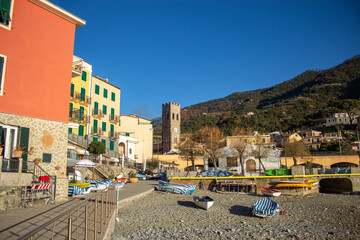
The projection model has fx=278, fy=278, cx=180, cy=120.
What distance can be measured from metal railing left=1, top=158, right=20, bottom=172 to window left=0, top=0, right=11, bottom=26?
5512 millimetres

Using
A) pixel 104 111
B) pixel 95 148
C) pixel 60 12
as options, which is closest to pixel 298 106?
pixel 104 111

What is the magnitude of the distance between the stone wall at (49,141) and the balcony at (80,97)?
1689cm

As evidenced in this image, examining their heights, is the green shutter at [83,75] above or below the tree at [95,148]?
above

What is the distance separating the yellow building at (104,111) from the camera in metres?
32.6

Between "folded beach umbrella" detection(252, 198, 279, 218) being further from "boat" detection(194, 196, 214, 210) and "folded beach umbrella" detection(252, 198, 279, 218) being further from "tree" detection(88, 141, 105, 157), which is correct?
"tree" detection(88, 141, 105, 157)

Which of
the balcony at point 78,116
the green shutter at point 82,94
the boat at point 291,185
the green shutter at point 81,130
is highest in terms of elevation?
the green shutter at point 82,94

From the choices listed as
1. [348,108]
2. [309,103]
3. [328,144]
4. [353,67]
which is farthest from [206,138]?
[353,67]

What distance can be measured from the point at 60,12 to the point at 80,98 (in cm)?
1759

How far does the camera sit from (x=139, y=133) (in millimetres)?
47594

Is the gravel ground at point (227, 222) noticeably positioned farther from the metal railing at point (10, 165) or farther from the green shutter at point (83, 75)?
the green shutter at point (83, 75)

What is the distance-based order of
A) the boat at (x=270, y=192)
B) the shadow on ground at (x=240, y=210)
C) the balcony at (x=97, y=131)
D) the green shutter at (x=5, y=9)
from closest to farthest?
the green shutter at (x=5, y=9) < the shadow on ground at (x=240, y=210) < the boat at (x=270, y=192) < the balcony at (x=97, y=131)

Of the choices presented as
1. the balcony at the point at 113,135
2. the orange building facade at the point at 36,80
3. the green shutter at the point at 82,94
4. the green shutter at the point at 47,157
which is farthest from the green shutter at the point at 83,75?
the green shutter at the point at 47,157

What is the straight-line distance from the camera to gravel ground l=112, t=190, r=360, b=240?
1110 cm

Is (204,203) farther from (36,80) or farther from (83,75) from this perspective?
(83,75)
